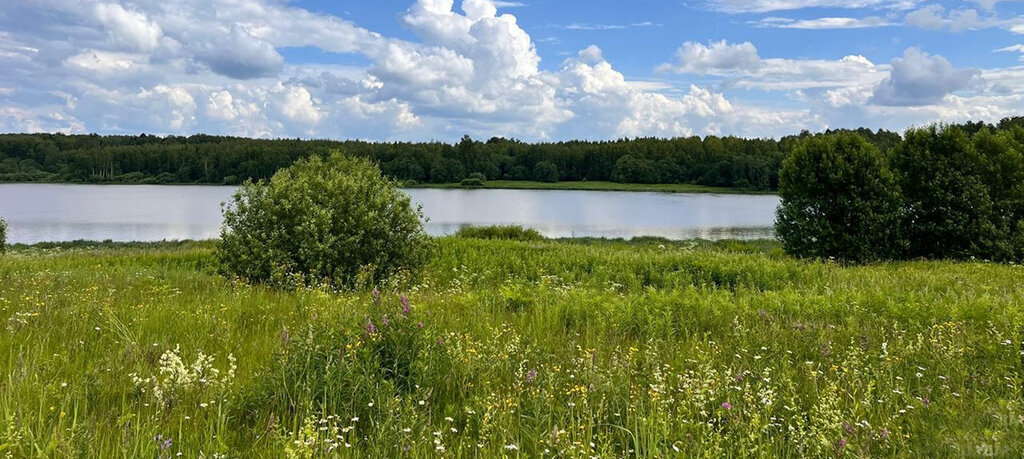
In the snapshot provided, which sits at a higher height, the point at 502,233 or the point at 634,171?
the point at 634,171

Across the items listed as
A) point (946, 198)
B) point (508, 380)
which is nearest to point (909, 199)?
point (946, 198)

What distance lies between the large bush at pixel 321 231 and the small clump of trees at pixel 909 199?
16.8m

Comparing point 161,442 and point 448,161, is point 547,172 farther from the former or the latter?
point 161,442

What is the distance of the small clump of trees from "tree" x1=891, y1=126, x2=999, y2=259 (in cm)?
3

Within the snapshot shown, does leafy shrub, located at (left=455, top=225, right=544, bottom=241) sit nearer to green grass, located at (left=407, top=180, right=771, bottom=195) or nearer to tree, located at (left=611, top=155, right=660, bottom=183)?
green grass, located at (left=407, top=180, right=771, bottom=195)

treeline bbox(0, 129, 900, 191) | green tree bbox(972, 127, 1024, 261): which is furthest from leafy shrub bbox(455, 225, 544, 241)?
treeline bbox(0, 129, 900, 191)

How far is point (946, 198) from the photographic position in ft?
75.6

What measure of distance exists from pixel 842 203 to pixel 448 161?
5575 inches

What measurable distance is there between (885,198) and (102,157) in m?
186

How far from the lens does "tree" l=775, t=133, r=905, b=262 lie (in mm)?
22359

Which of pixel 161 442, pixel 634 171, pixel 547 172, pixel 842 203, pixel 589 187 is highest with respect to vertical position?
pixel 634 171

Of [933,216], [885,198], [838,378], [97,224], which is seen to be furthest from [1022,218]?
[97,224]

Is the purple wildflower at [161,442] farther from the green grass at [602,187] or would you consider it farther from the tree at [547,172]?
the tree at [547,172]

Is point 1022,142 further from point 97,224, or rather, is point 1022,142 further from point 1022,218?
point 97,224
